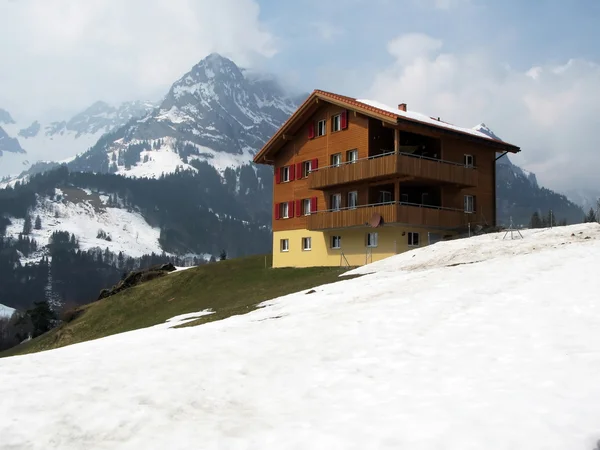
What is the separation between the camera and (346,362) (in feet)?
34.6

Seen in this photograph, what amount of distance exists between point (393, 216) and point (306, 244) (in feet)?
36.2

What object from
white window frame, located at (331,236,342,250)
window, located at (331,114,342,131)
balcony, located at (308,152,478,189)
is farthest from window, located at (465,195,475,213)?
window, located at (331,114,342,131)

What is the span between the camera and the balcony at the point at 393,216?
36.5 metres

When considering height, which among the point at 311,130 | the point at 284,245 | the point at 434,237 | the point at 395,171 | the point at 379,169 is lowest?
the point at 284,245

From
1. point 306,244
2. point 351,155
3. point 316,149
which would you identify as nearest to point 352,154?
point 351,155

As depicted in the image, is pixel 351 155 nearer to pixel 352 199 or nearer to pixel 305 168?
pixel 352 199

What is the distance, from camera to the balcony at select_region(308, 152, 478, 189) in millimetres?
36719

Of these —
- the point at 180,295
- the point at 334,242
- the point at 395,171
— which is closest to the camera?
the point at 395,171

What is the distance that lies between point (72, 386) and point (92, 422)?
1780mm

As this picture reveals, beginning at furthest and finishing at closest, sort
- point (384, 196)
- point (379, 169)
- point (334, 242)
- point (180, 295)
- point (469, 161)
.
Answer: point (180, 295)
point (469, 161)
point (334, 242)
point (384, 196)
point (379, 169)

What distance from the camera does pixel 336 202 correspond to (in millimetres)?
43500

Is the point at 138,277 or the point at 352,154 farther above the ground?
the point at 352,154

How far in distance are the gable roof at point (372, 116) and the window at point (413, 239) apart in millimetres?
7491

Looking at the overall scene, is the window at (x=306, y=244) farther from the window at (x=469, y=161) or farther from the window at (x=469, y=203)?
the window at (x=469, y=161)
